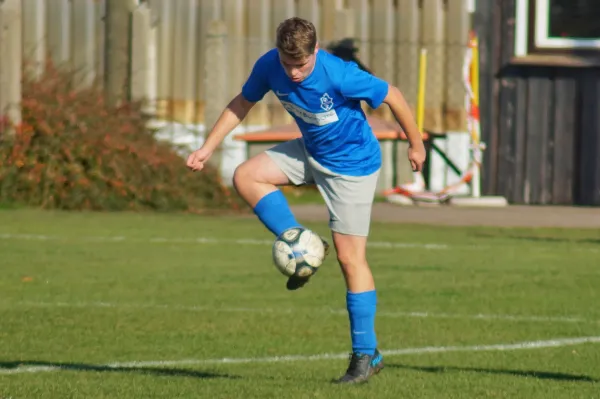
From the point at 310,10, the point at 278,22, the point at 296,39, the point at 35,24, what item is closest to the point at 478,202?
the point at 310,10

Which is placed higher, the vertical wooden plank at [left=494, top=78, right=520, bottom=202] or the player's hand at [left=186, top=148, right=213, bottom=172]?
the player's hand at [left=186, top=148, right=213, bottom=172]

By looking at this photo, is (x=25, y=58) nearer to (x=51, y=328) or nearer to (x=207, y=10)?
(x=207, y=10)

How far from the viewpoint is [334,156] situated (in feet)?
24.9

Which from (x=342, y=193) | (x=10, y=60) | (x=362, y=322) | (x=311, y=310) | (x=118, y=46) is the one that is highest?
(x=118, y=46)

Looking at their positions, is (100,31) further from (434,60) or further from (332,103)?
(332,103)

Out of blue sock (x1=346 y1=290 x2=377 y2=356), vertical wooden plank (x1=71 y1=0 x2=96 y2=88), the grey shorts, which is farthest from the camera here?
vertical wooden plank (x1=71 y1=0 x2=96 y2=88)

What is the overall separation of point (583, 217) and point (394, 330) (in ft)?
30.7

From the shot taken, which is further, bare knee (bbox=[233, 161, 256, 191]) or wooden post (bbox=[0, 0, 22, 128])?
wooden post (bbox=[0, 0, 22, 128])

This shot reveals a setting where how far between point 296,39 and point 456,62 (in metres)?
14.2

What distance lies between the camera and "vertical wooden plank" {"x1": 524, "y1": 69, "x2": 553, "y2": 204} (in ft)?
67.4

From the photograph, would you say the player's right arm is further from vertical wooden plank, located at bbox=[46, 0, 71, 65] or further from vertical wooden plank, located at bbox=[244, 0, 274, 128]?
vertical wooden plank, located at bbox=[46, 0, 71, 65]

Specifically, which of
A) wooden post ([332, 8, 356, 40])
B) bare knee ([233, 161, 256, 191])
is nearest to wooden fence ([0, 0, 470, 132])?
wooden post ([332, 8, 356, 40])

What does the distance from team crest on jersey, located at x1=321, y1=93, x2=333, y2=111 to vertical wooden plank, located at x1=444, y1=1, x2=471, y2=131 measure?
44.8ft

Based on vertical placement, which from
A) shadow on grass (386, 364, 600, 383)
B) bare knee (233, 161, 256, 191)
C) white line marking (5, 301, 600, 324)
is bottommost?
white line marking (5, 301, 600, 324)
